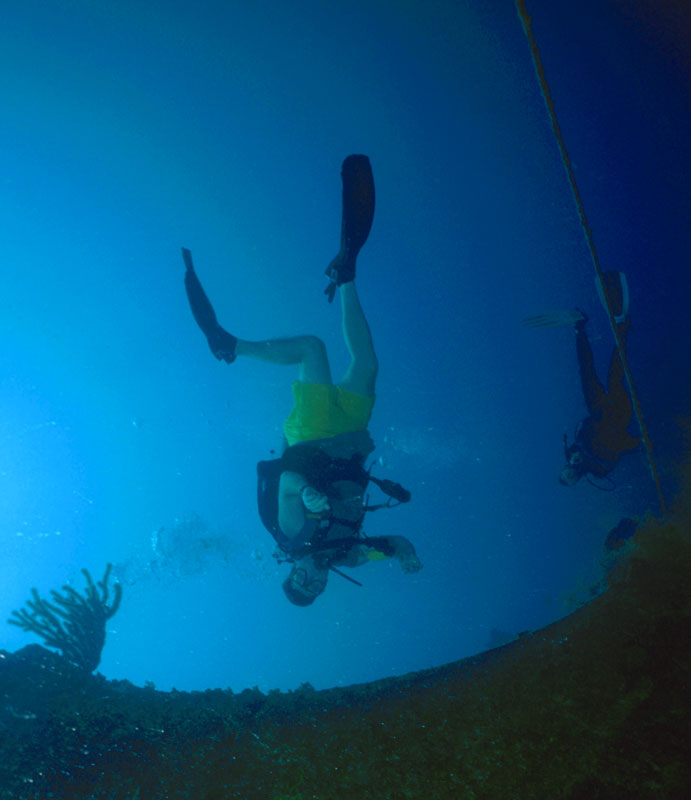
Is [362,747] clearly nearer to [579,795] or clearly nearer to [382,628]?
[579,795]

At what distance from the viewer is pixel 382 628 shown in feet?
190

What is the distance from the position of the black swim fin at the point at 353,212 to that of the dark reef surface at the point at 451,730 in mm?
4139

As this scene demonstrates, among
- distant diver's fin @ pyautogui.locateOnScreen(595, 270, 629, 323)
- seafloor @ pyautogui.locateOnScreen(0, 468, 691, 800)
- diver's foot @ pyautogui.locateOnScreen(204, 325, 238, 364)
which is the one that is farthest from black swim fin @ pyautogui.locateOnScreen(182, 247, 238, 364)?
distant diver's fin @ pyautogui.locateOnScreen(595, 270, 629, 323)

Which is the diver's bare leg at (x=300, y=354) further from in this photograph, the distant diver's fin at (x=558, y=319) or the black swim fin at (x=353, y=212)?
the distant diver's fin at (x=558, y=319)

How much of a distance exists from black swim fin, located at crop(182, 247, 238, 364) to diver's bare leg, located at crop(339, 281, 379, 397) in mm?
1671

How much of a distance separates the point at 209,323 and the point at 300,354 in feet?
5.27

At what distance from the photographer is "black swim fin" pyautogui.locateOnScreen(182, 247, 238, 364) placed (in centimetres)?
584

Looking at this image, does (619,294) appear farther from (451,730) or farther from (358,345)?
(451,730)

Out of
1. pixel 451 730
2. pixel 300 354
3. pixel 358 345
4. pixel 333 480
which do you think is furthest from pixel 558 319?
pixel 451 730

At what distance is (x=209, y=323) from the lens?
6.17 m

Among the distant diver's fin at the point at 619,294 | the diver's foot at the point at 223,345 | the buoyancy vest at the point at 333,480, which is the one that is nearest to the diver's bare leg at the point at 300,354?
the diver's foot at the point at 223,345

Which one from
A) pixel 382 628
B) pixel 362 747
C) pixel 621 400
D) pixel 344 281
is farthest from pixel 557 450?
pixel 362 747

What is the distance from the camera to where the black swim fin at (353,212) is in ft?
Result: 16.6

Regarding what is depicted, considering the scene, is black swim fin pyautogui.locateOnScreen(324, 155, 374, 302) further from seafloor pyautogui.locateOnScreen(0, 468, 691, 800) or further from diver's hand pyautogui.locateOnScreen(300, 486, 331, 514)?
seafloor pyautogui.locateOnScreen(0, 468, 691, 800)
